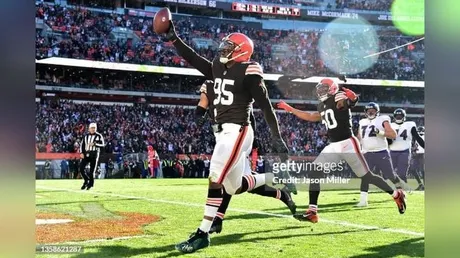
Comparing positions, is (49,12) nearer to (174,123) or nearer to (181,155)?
(174,123)

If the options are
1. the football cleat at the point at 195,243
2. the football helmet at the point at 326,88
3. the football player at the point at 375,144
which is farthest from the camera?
the football player at the point at 375,144

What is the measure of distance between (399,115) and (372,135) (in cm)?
30

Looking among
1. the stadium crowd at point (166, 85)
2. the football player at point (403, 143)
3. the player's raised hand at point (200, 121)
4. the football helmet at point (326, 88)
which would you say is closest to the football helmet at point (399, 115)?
the football player at point (403, 143)

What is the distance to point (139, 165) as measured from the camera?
478 cm

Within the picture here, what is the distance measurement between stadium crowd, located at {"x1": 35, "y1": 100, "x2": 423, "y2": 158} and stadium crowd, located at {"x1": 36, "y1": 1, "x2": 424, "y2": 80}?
37 centimetres

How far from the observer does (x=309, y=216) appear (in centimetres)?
320

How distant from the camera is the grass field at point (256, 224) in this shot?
105 inches

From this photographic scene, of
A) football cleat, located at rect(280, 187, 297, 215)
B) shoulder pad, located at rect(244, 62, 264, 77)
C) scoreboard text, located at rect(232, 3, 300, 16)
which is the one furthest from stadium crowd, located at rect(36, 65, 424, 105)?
football cleat, located at rect(280, 187, 297, 215)

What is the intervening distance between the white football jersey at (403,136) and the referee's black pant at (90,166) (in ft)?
7.61

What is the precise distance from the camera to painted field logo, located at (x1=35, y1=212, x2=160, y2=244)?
104 inches

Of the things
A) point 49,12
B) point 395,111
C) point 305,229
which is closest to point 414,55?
point 395,111

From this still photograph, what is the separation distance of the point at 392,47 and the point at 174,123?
5.69ft

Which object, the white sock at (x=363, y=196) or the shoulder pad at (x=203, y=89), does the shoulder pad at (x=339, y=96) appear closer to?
the white sock at (x=363, y=196)
